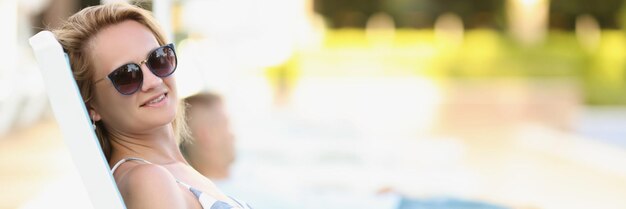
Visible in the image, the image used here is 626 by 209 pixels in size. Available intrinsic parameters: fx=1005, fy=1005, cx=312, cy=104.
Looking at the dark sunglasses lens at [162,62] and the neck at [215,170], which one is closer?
the dark sunglasses lens at [162,62]

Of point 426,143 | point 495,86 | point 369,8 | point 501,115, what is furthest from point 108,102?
point 369,8

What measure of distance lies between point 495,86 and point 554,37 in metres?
1.25

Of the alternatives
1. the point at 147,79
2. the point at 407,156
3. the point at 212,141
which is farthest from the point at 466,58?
the point at 147,79

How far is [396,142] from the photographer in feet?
28.8

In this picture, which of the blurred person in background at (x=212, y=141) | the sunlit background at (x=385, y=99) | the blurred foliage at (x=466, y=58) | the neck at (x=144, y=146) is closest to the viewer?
the neck at (x=144, y=146)

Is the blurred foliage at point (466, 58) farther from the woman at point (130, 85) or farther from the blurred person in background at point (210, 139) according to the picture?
the woman at point (130, 85)

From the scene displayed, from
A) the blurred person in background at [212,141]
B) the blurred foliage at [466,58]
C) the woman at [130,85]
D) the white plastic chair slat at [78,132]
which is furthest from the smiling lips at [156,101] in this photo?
the blurred foliage at [466,58]

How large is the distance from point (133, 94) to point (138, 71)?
0.13 ft

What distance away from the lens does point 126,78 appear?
149 centimetres

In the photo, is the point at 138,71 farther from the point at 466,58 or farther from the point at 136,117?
the point at 466,58

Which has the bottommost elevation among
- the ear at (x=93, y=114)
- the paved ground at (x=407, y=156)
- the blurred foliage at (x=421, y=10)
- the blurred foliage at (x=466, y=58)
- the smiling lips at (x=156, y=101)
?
the paved ground at (x=407, y=156)

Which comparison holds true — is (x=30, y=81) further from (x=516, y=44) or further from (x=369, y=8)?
(x=369, y=8)

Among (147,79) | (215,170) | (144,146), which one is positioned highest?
(147,79)

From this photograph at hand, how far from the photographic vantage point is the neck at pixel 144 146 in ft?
5.31
